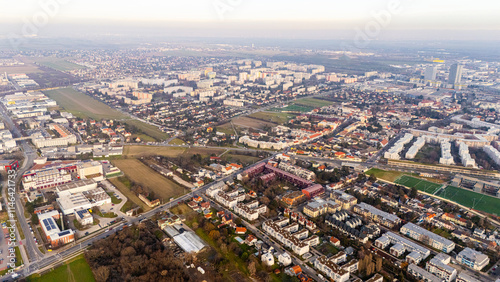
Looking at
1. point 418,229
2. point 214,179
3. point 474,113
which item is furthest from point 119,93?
point 474,113

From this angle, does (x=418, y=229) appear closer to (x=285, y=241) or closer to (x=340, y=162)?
(x=285, y=241)

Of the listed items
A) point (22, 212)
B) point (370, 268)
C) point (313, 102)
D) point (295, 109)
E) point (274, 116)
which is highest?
point (313, 102)

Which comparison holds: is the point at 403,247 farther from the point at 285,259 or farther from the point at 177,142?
the point at 177,142

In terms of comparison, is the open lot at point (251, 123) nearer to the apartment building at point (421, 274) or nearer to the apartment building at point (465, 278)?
the apartment building at point (421, 274)

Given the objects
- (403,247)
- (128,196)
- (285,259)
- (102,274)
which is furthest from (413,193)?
(102,274)

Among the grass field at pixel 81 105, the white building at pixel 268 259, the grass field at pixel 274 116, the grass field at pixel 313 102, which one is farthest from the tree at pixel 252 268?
the grass field at pixel 313 102

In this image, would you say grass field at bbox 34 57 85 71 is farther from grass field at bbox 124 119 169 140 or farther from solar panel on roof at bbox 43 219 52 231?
solar panel on roof at bbox 43 219 52 231
